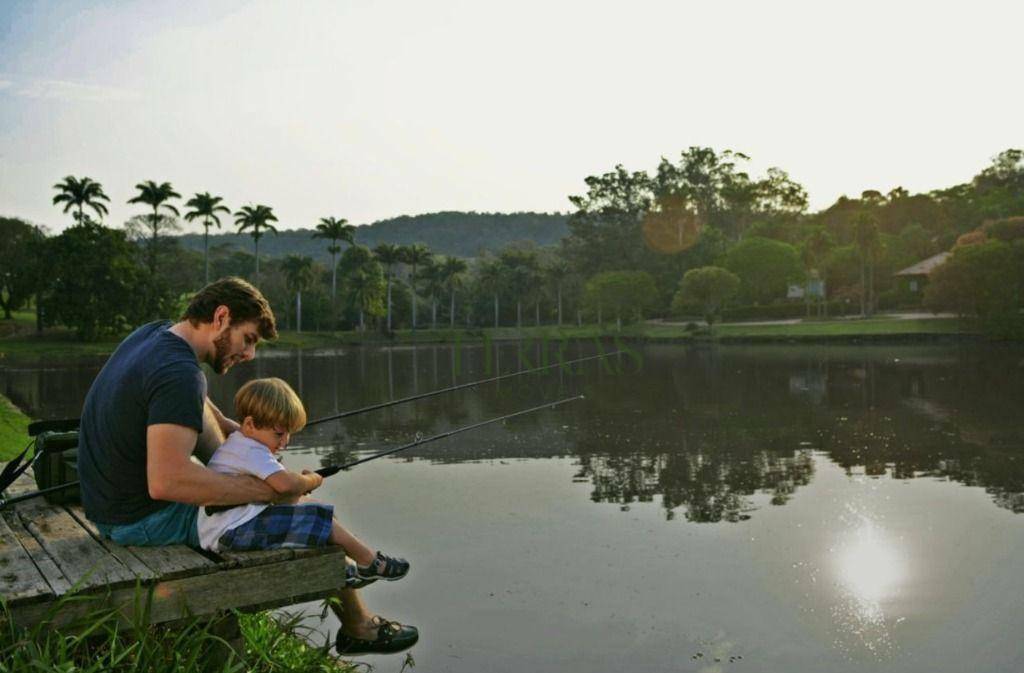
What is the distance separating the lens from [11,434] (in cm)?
1263

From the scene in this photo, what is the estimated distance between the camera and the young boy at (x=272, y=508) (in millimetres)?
3943

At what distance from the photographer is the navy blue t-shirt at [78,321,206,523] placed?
370 cm

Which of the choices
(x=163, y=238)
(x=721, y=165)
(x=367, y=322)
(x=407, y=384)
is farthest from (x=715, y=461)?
(x=721, y=165)

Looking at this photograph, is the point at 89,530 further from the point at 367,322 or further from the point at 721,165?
the point at 721,165

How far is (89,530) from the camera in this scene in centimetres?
433

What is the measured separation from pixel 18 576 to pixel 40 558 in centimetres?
24

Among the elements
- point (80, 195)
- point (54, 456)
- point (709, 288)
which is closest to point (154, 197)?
point (80, 195)

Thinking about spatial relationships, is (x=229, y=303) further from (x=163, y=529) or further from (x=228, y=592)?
(x=228, y=592)

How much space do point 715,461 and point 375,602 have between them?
24.2 feet

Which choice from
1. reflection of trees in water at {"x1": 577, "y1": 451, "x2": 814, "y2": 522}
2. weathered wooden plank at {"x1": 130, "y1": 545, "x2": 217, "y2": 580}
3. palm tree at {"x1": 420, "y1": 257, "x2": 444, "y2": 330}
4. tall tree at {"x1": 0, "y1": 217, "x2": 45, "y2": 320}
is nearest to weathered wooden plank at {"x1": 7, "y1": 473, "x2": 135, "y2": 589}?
weathered wooden plank at {"x1": 130, "y1": 545, "x2": 217, "y2": 580}

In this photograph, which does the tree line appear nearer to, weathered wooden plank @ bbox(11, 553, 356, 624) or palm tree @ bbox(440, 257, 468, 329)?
palm tree @ bbox(440, 257, 468, 329)

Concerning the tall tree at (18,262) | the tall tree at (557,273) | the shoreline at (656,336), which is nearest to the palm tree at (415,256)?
the shoreline at (656,336)

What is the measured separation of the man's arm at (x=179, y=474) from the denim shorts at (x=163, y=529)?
172 millimetres

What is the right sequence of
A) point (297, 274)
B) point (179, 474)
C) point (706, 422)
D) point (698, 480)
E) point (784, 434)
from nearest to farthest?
point (179, 474), point (698, 480), point (784, 434), point (706, 422), point (297, 274)
